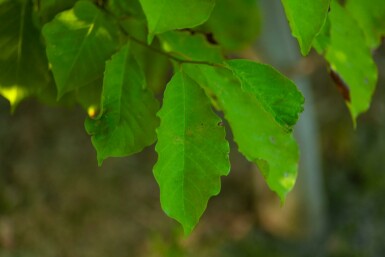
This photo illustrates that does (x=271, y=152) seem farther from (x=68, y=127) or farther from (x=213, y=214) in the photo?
(x=68, y=127)

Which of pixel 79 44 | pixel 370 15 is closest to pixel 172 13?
pixel 79 44

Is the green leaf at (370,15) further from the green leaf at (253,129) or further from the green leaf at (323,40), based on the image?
the green leaf at (253,129)

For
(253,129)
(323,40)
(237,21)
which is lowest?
(237,21)

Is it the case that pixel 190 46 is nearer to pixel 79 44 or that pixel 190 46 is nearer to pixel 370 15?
pixel 79 44

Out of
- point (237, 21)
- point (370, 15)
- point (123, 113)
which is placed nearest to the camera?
point (123, 113)

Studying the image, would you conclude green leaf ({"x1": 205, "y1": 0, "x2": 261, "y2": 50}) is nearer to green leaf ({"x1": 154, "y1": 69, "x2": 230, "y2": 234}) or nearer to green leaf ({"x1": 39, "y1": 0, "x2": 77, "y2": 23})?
green leaf ({"x1": 39, "y1": 0, "x2": 77, "y2": 23})

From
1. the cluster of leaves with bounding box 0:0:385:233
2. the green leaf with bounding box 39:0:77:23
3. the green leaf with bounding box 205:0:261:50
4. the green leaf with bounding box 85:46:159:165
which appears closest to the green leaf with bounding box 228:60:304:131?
the cluster of leaves with bounding box 0:0:385:233

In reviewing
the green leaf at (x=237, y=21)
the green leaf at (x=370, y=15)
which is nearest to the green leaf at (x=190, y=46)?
the green leaf at (x=370, y=15)
